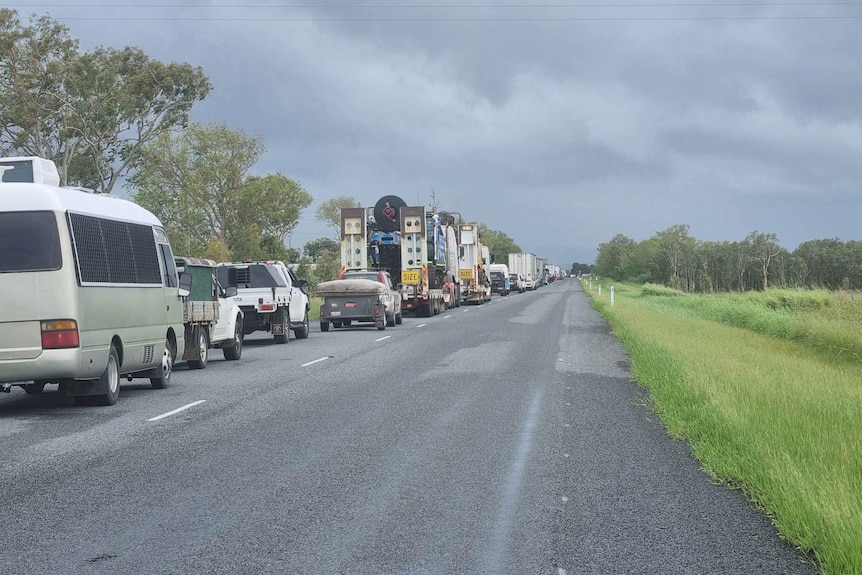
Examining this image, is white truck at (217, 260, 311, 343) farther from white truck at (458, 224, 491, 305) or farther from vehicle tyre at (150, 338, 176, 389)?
white truck at (458, 224, 491, 305)

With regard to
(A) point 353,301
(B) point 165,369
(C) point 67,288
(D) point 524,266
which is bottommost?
(B) point 165,369

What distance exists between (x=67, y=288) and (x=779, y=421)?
317 inches

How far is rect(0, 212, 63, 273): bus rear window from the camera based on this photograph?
39.2 feet

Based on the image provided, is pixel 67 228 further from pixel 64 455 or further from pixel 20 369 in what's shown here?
pixel 64 455

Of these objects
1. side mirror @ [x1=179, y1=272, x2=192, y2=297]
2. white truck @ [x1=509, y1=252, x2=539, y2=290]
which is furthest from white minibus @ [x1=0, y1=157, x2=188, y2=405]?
white truck @ [x1=509, y1=252, x2=539, y2=290]

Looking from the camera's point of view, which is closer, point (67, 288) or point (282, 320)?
point (67, 288)

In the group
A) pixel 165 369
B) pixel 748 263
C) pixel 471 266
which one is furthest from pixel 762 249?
pixel 165 369

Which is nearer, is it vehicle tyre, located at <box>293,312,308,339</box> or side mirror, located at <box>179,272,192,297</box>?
side mirror, located at <box>179,272,192,297</box>

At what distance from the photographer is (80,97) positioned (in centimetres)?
4397

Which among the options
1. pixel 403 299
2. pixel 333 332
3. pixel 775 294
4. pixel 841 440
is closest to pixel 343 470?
pixel 841 440

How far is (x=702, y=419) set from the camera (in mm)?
10414

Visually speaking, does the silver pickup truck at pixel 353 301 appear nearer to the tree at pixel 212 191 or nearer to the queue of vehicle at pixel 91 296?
the queue of vehicle at pixel 91 296

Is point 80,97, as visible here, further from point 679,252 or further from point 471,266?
point 679,252

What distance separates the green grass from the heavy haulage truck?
16321 millimetres
